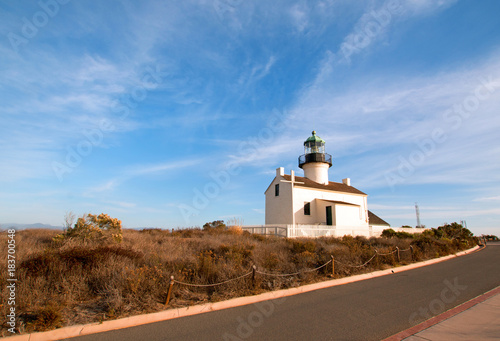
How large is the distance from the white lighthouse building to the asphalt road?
1595 centimetres

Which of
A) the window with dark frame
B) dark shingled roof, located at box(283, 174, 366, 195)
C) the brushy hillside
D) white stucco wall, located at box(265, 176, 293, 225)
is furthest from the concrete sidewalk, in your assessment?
dark shingled roof, located at box(283, 174, 366, 195)

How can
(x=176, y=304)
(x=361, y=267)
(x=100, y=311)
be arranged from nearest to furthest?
(x=100, y=311) → (x=176, y=304) → (x=361, y=267)

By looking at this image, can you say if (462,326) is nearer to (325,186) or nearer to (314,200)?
(314,200)

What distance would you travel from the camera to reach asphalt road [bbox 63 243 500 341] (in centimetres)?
509

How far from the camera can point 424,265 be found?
13.9 metres

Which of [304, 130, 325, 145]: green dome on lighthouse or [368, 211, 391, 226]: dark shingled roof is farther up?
[304, 130, 325, 145]: green dome on lighthouse

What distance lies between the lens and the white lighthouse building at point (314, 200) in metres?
26.3

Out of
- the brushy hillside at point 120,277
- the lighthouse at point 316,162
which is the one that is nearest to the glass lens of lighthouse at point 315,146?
the lighthouse at point 316,162

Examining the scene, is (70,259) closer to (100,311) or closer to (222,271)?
(100,311)

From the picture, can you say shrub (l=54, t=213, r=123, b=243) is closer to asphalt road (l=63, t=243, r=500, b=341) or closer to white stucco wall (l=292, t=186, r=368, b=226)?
asphalt road (l=63, t=243, r=500, b=341)

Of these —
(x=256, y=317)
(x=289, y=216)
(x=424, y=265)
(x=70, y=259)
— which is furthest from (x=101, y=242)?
(x=289, y=216)

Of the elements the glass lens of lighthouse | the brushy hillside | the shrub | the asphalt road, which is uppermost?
the glass lens of lighthouse

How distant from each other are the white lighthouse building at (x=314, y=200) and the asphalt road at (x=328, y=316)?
15955mm

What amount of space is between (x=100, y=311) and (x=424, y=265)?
14373 millimetres
